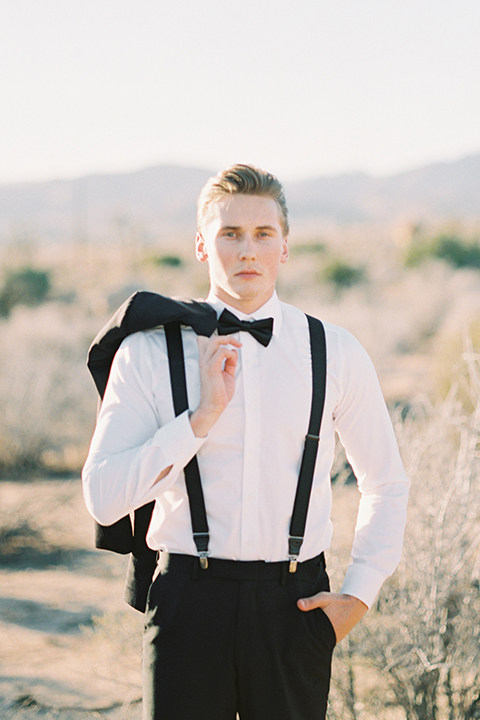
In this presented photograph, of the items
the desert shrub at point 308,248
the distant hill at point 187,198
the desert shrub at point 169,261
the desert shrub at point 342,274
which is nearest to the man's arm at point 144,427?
the desert shrub at point 342,274

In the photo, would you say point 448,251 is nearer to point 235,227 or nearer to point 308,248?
point 308,248

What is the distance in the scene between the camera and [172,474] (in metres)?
1.97

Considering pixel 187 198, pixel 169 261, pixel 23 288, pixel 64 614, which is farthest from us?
pixel 187 198

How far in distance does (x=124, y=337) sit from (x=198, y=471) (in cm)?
44

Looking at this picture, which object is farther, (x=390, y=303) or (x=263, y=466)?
(x=390, y=303)

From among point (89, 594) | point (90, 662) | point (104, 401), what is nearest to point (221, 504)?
point (104, 401)

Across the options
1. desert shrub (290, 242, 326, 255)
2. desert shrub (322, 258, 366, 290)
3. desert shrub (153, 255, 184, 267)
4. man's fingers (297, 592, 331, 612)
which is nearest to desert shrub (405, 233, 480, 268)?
desert shrub (322, 258, 366, 290)

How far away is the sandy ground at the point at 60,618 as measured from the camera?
4246mm

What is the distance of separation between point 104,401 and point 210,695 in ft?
2.69

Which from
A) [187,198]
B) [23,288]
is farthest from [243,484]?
[187,198]

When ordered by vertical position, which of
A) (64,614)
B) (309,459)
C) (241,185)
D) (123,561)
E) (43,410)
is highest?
(241,185)

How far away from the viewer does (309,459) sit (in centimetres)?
210

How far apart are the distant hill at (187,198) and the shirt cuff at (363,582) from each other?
333 feet

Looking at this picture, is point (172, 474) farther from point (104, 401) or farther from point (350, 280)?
point (350, 280)
